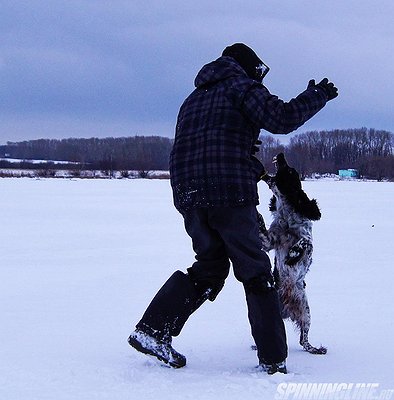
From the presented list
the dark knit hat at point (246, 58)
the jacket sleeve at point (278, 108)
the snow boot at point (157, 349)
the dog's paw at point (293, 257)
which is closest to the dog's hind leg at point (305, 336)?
the dog's paw at point (293, 257)

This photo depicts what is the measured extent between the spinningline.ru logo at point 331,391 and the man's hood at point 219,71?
1.55 metres

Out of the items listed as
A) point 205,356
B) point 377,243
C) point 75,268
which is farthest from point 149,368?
point 377,243

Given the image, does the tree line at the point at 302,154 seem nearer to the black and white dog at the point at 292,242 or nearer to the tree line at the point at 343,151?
the tree line at the point at 343,151

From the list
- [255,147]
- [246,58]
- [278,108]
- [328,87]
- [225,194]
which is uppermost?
[246,58]

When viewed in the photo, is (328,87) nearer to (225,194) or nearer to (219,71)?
(219,71)

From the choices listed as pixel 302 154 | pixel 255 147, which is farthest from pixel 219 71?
pixel 302 154

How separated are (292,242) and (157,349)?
A: 1131mm

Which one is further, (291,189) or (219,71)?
(291,189)

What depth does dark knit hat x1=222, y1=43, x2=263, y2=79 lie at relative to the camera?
3350mm

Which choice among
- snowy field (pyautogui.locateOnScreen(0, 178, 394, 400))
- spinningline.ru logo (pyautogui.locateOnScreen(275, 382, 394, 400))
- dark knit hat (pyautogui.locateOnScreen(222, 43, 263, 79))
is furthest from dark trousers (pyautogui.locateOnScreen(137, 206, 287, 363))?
dark knit hat (pyautogui.locateOnScreen(222, 43, 263, 79))

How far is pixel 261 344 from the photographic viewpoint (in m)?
3.10

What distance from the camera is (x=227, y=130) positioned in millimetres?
3119

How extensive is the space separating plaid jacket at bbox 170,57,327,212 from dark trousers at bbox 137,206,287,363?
87mm

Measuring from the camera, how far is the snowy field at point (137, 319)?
2.83m
